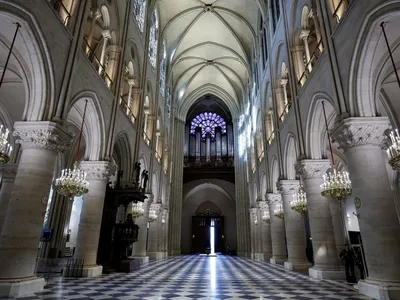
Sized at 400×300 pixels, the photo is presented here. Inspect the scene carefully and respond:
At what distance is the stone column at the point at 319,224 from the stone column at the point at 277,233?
6106mm

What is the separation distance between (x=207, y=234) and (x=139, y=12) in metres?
25.9

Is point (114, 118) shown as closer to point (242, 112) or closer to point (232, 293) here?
point (232, 293)

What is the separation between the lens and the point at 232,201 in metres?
34.8

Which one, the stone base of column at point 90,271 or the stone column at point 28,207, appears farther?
the stone base of column at point 90,271

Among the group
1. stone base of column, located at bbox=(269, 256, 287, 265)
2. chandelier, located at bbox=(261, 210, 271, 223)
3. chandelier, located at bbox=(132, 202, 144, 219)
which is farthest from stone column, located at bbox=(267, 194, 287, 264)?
chandelier, located at bbox=(132, 202, 144, 219)

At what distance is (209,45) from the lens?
87.8ft

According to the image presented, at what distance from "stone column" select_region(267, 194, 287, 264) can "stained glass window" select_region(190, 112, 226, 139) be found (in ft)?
71.6

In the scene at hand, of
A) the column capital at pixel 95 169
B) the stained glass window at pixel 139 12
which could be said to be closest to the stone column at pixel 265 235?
the column capital at pixel 95 169

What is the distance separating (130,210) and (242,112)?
19892mm

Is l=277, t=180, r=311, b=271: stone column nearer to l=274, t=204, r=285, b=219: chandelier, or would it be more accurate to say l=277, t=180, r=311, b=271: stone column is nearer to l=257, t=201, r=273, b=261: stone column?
l=274, t=204, r=285, b=219: chandelier

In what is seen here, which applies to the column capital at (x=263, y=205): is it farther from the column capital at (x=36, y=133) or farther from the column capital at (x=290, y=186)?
the column capital at (x=36, y=133)

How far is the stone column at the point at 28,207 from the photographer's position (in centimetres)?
584

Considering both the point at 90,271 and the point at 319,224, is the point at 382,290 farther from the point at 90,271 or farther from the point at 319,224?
the point at 90,271

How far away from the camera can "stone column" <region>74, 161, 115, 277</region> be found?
30.5ft
